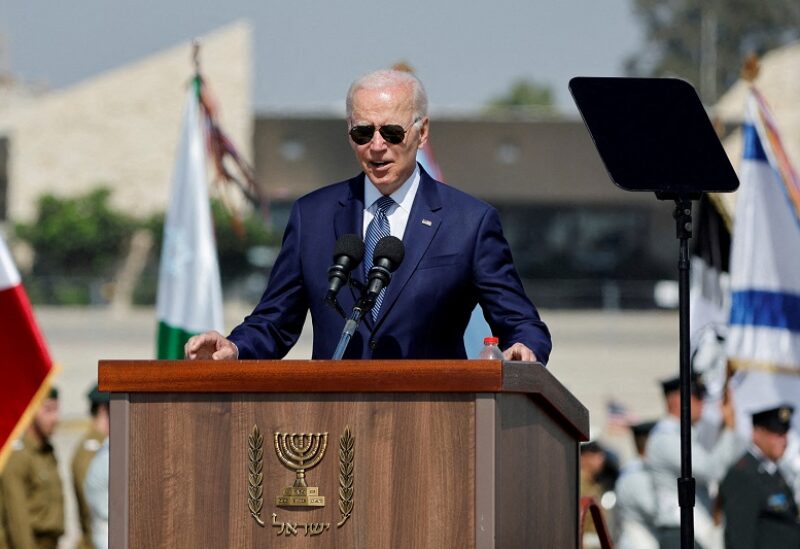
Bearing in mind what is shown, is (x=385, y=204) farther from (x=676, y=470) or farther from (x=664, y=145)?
(x=676, y=470)

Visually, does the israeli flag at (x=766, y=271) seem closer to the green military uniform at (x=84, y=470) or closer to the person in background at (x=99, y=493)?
the person in background at (x=99, y=493)

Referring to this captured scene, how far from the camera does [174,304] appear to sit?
9.97m

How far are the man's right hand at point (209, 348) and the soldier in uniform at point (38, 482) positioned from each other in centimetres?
593

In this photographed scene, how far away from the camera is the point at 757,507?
838 cm

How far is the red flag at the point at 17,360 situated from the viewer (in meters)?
7.19

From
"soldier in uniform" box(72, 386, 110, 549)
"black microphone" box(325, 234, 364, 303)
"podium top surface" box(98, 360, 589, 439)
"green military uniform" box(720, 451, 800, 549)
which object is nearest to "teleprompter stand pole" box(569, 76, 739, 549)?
"black microphone" box(325, 234, 364, 303)

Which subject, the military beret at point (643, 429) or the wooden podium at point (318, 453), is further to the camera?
the military beret at point (643, 429)

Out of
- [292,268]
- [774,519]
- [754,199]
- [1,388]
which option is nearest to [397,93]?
[292,268]

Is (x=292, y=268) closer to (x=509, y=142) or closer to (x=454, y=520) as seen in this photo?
(x=454, y=520)

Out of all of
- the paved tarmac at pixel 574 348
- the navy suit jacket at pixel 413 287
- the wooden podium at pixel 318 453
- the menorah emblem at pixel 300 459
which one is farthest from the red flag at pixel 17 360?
the paved tarmac at pixel 574 348

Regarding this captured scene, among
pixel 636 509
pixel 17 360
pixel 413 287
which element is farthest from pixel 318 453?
pixel 636 509

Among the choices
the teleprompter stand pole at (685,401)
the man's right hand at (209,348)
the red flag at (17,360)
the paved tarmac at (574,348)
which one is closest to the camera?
the man's right hand at (209,348)

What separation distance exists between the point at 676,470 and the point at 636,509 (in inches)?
21.3

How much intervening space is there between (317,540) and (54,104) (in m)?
42.5
